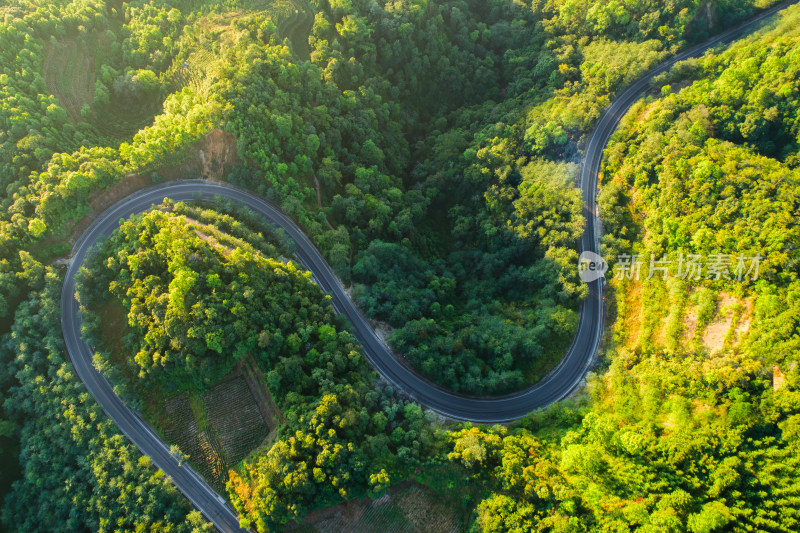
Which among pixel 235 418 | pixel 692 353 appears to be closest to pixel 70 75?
pixel 235 418

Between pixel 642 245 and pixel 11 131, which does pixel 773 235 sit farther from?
pixel 11 131

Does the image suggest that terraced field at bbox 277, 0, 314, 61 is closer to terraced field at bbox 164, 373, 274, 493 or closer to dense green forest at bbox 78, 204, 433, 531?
dense green forest at bbox 78, 204, 433, 531

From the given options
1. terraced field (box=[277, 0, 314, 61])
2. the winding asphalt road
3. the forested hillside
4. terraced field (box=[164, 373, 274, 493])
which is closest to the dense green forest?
terraced field (box=[164, 373, 274, 493])

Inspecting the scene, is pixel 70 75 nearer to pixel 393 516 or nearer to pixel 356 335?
pixel 356 335

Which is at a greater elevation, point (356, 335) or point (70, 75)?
point (70, 75)

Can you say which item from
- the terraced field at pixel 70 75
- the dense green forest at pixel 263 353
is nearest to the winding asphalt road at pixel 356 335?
the dense green forest at pixel 263 353

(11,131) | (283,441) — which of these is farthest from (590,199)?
(11,131)
